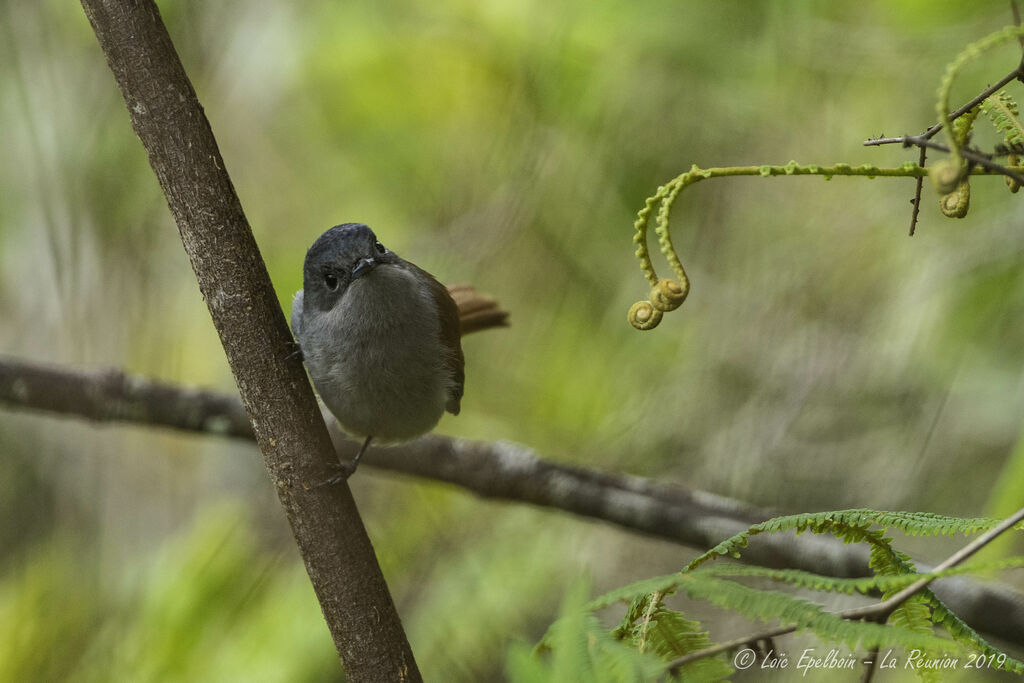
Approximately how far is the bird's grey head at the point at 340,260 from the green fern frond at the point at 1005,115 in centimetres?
135

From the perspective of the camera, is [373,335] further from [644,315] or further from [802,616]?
[802,616]

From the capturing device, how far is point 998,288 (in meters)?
2.40

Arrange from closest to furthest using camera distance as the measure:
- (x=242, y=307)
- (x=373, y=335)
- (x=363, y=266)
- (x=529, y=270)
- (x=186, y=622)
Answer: (x=242, y=307), (x=363, y=266), (x=373, y=335), (x=186, y=622), (x=529, y=270)

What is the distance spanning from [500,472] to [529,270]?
37.2 inches

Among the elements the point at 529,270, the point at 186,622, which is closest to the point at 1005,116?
the point at 529,270

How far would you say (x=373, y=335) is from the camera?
7.06 feet

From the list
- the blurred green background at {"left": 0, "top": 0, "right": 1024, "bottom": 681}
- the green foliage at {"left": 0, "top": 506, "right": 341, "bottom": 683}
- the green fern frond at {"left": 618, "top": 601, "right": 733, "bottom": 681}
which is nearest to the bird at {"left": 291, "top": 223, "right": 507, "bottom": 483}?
the blurred green background at {"left": 0, "top": 0, "right": 1024, "bottom": 681}

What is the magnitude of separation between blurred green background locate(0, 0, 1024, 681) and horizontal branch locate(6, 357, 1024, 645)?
1.61 feet

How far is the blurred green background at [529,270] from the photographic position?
2.77 metres

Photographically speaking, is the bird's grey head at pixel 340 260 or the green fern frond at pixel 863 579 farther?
the bird's grey head at pixel 340 260

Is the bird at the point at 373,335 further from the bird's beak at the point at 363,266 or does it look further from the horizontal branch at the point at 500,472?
the horizontal branch at the point at 500,472

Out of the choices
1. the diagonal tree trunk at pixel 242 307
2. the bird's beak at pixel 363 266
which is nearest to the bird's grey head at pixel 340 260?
the bird's beak at pixel 363 266

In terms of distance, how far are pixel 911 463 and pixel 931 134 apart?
2142 millimetres

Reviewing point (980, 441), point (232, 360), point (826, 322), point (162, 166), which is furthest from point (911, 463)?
point (162, 166)
